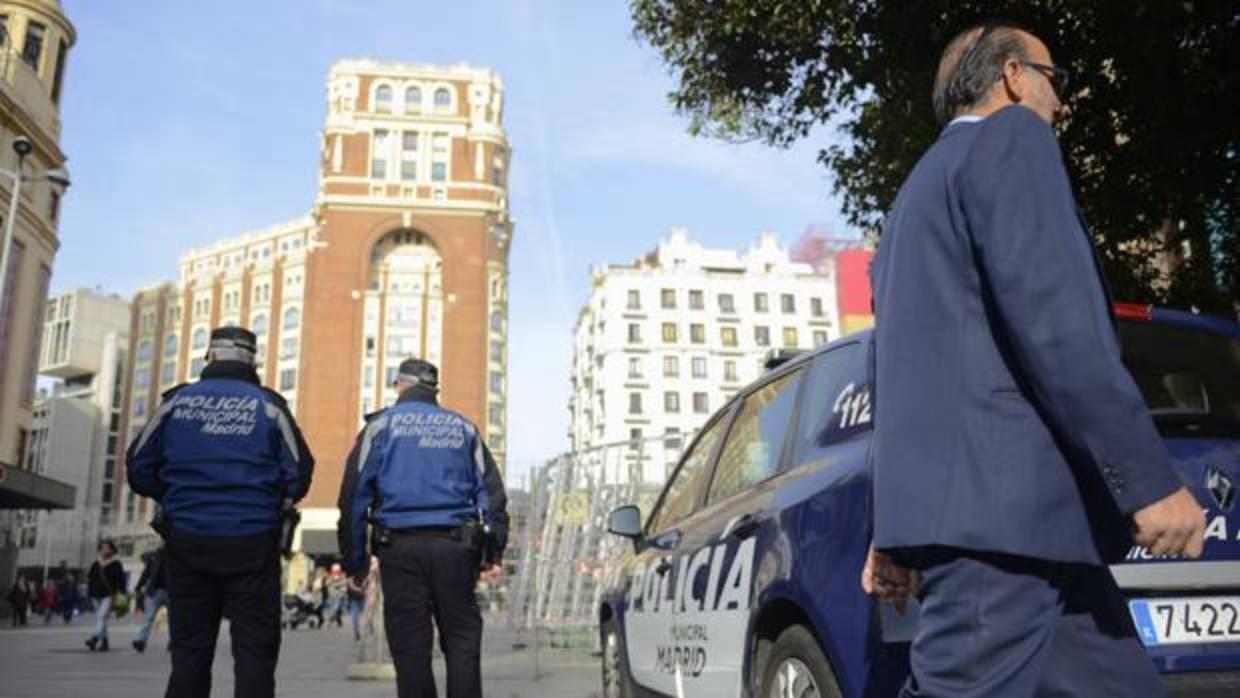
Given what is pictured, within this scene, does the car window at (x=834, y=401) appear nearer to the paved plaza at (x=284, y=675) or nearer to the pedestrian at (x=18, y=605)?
the paved plaza at (x=284, y=675)

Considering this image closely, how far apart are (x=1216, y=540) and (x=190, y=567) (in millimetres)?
3877

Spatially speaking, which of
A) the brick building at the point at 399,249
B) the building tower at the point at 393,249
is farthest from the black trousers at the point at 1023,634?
the building tower at the point at 393,249

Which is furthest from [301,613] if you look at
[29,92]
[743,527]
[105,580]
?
[743,527]

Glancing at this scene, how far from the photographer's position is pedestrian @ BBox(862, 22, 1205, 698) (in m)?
1.78

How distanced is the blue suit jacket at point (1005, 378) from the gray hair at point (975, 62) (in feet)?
0.40

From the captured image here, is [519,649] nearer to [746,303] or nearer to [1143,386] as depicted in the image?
[1143,386]

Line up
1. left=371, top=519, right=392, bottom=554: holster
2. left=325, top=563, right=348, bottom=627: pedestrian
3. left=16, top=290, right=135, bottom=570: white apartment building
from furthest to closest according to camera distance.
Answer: left=16, top=290, right=135, bottom=570: white apartment building, left=325, top=563, right=348, bottom=627: pedestrian, left=371, top=519, right=392, bottom=554: holster

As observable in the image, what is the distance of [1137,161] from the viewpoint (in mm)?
8367

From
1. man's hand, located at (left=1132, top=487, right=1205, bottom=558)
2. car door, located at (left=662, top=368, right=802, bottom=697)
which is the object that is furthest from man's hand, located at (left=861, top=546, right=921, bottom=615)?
car door, located at (left=662, top=368, right=802, bottom=697)

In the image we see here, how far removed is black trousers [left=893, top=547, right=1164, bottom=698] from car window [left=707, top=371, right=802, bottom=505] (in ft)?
6.60

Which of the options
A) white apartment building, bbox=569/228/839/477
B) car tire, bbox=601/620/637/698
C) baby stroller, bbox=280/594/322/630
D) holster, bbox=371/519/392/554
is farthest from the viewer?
white apartment building, bbox=569/228/839/477

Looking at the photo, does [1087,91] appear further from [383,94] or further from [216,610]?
[383,94]

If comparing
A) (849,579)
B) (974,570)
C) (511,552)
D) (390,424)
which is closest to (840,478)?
(849,579)

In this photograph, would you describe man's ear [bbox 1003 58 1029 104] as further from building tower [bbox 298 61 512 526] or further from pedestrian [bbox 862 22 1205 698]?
building tower [bbox 298 61 512 526]
